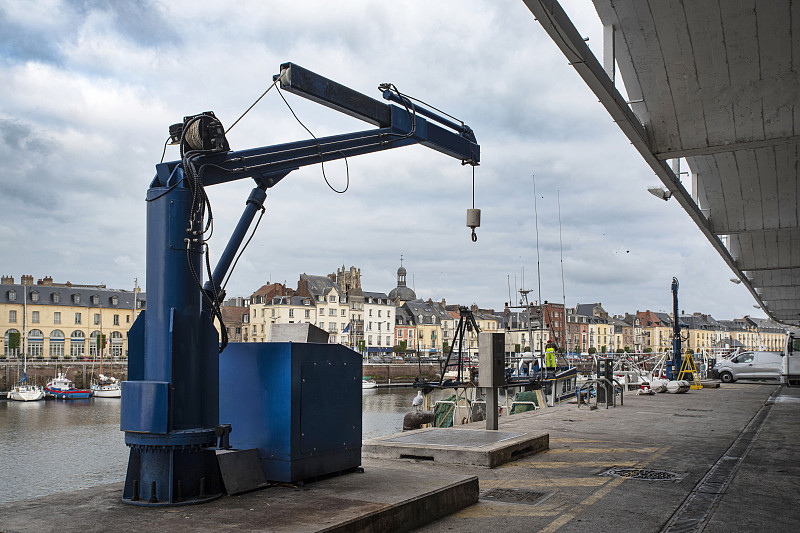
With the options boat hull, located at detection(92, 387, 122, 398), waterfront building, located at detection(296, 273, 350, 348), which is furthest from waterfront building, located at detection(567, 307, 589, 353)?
boat hull, located at detection(92, 387, 122, 398)

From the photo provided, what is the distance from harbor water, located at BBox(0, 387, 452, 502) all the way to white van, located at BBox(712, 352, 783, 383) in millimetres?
18853

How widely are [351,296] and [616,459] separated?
4619 inches

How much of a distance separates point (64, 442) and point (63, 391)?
34655 mm

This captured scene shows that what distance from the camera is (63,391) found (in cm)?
6856

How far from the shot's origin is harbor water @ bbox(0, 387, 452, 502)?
89.0 feet

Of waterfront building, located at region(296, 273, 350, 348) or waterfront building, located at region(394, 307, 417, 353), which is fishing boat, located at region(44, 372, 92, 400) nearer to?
waterfront building, located at region(296, 273, 350, 348)

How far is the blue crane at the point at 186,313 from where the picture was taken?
5785 mm

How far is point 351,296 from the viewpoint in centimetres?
12694

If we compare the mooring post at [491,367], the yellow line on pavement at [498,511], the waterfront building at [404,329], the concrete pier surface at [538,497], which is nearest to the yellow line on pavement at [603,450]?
the concrete pier surface at [538,497]

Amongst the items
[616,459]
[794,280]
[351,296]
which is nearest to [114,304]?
[351,296]

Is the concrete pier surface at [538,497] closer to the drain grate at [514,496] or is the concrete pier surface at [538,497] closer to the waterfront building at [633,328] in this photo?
the drain grate at [514,496]

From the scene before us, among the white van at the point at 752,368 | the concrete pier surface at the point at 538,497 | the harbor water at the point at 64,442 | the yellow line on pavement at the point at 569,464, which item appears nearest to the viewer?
the concrete pier surface at the point at 538,497

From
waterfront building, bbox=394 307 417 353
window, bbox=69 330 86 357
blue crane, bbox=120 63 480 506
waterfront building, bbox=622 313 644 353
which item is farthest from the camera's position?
waterfront building, bbox=622 313 644 353

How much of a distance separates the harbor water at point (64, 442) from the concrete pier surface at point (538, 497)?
43.3ft
